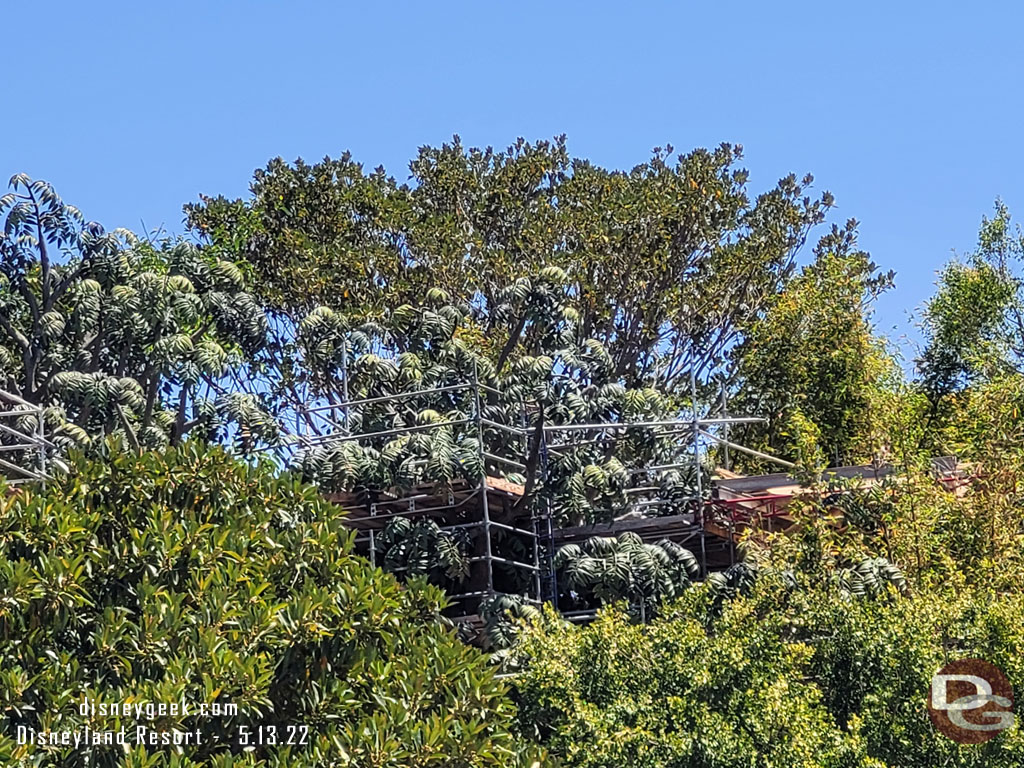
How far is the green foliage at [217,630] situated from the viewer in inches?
439

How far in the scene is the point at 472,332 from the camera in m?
29.1

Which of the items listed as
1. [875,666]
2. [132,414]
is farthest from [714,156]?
[875,666]

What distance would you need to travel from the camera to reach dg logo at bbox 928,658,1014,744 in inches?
585

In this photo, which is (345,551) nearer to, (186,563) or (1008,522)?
(186,563)

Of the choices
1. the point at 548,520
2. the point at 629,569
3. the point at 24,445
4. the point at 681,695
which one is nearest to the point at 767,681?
the point at 681,695

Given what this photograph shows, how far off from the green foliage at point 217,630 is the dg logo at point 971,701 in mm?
4518

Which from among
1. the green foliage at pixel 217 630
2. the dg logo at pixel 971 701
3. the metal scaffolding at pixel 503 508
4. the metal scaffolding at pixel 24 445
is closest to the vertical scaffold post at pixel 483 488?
the metal scaffolding at pixel 503 508

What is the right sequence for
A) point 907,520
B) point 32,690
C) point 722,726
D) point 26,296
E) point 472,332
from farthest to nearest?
point 472,332 → point 26,296 → point 907,520 → point 722,726 → point 32,690

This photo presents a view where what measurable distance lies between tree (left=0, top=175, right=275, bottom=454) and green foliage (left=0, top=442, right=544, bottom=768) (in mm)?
8645

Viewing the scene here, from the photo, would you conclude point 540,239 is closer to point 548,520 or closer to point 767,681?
point 548,520

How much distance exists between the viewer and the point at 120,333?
2416 cm

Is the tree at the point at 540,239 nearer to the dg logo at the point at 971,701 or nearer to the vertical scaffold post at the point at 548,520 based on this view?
the vertical scaffold post at the point at 548,520

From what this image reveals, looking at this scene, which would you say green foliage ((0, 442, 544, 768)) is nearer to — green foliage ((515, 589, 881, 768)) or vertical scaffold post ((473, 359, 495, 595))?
green foliage ((515, 589, 881, 768))

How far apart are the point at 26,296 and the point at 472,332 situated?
303 inches
